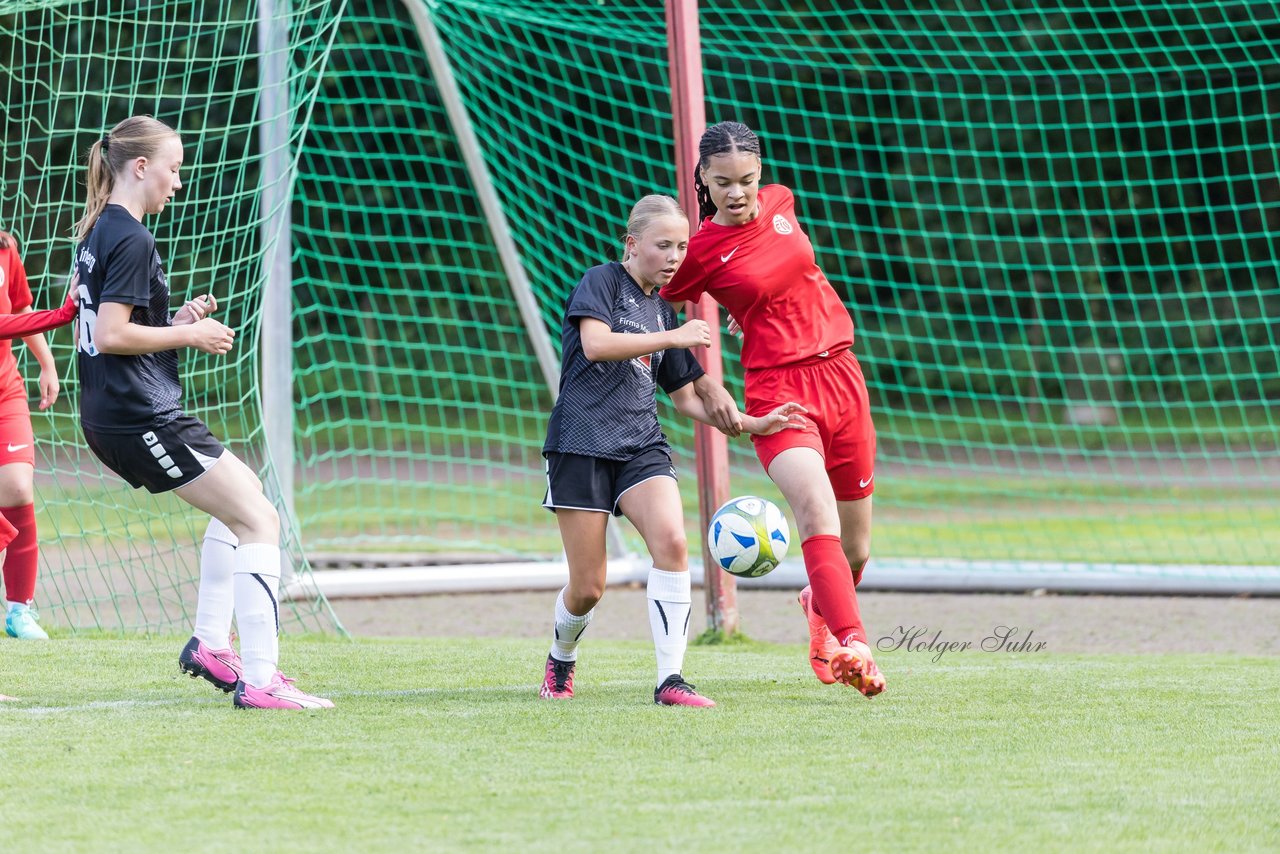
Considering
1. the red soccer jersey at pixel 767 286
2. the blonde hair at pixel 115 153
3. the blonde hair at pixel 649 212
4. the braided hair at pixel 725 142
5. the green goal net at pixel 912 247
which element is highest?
the braided hair at pixel 725 142

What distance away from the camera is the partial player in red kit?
20.0ft

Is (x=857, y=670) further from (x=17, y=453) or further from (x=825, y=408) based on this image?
(x=17, y=453)

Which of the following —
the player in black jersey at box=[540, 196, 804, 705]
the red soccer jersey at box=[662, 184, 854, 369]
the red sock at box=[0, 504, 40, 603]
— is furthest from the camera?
the red sock at box=[0, 504, 40, 603]

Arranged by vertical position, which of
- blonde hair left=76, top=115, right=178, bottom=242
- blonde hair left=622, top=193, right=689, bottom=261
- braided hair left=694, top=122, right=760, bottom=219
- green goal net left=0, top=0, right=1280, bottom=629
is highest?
braided hair left=694, top=122, right=760, bottom=219

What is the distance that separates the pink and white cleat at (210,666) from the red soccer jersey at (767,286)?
1735 millimetres

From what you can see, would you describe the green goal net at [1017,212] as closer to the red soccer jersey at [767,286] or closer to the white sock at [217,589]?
the red soccer jersey at [767,286]

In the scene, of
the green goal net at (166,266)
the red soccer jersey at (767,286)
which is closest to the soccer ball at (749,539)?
the red soccer jersey at (767,286)

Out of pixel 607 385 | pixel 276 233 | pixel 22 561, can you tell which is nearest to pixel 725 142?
pixel 607 385

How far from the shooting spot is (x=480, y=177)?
870cm

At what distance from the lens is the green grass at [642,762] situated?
3.07 m

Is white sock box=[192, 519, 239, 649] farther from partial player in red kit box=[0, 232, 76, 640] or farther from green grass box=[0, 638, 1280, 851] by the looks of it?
partial player in red kit box=[0, 232, 76, 640]

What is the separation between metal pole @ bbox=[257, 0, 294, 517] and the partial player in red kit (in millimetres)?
1004

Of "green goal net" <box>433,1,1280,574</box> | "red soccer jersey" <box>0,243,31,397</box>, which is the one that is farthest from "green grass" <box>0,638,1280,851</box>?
"green goal net" <box>433,1,1280,574</box>

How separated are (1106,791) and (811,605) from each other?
1850 millimetres
